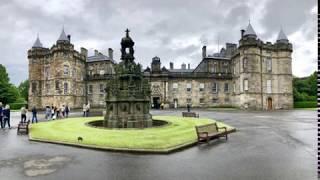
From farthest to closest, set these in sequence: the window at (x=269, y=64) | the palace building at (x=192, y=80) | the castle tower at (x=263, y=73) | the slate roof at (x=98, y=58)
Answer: the slate roof at (x=98, y=58) < the window at (x=269, y=64) < the palace building at (x=192, y=80) < the castle tower at (x=263, y=73)

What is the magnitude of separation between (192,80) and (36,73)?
32.1 metres

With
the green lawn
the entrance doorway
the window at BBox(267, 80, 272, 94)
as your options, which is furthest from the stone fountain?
the window at BBox(267, 80, 272, 94)

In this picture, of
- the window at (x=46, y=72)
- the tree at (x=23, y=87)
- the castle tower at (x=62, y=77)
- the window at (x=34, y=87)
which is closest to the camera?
the castle tower at (x=62, y=77)

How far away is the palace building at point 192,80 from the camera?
57.0m

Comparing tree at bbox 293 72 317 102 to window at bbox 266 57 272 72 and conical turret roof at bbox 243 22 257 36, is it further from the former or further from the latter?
conical turret roof at bbox 243 22 257 36

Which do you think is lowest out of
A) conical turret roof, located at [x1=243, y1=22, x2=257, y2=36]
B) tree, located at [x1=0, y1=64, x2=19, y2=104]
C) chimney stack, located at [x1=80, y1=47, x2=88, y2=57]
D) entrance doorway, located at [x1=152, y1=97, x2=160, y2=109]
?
entrance doorway, located at [x1=152, y1=97, x2=160, y2=109]

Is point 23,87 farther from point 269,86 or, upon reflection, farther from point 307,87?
point 307,87

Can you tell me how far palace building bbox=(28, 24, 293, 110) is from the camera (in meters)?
57.0

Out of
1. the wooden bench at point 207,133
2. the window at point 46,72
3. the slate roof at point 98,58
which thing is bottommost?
the wooden bench at point 207,133

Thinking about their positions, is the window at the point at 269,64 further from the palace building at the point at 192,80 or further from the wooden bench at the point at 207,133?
the wooden bench at the point at 207,133

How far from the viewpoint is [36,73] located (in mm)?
62750

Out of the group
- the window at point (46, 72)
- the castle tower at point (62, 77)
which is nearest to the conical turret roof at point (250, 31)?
the castle tower at point (62, 77)

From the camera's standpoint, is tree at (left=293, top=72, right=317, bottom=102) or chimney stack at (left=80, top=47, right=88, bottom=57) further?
tree at (left=293, top=72, right=317, bottom=102)

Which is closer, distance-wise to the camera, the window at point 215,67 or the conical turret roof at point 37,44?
the conical turret roof at point 37,44
